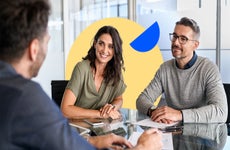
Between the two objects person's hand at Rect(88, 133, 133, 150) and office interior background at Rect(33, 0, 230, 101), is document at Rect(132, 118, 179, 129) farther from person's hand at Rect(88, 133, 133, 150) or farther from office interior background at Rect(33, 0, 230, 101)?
office interior background at Rect(33, 0, 230, 101)

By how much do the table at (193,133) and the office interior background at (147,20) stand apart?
96.9 inches

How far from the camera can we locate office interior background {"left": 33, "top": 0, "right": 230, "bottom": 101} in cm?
427

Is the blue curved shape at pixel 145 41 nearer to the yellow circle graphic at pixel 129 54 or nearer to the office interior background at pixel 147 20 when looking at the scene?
the yellow circle graphic at pixel 129 54

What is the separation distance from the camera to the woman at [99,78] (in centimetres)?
252

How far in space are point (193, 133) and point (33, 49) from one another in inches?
48.7

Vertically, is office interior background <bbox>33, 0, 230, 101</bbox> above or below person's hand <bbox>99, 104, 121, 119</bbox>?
above

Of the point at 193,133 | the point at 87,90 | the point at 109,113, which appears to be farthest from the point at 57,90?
the point at 193,133

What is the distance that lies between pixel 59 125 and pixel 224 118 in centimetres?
155

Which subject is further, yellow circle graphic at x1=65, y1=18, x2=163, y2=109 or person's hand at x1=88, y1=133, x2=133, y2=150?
yellow circle graphic at x1=65, y1=18, x2=163, y2=109

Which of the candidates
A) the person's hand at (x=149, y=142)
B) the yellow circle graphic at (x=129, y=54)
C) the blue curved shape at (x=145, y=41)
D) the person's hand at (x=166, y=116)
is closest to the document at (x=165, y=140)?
the person's hand at (x=149, y=142)

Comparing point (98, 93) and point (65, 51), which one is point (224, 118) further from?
point (65, 51)

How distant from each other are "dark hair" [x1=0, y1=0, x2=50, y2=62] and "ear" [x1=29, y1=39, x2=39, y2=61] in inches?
0.5

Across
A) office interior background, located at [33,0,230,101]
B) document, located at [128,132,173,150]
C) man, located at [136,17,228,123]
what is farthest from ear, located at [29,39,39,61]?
office interior background, located at [33,0,230,101]

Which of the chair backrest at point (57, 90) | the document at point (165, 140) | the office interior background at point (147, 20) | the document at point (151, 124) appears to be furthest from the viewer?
the office interior background at point (147, 20)
